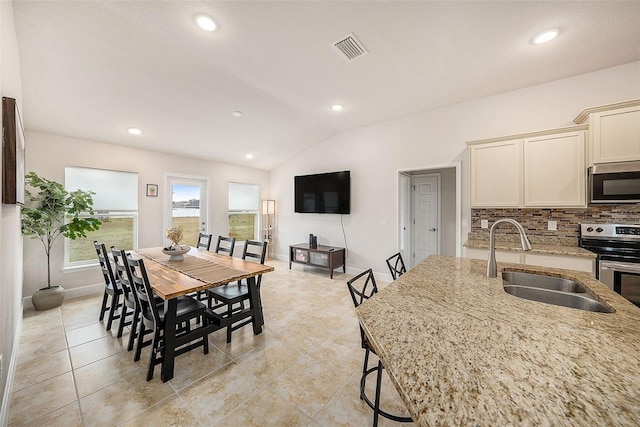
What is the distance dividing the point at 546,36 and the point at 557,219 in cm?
203

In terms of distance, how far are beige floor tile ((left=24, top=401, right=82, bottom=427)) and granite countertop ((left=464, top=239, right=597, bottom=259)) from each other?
3.89 m

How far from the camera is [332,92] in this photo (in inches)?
131

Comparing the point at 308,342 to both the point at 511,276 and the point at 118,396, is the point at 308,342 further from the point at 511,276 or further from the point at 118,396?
the point at 511,276

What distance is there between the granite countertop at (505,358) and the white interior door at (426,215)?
3728mm

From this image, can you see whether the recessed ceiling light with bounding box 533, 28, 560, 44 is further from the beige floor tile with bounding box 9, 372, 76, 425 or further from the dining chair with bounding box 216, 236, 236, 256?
the beige floor tile with bounding box 9, 372, 76, 425

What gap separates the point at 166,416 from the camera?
1590mm

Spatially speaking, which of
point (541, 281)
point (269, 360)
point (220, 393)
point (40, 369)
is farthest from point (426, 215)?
point (40, 369)

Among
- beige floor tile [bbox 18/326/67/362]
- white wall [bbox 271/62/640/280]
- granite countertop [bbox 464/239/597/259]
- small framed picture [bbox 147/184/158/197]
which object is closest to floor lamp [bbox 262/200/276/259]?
white wall [bbox 271/62/640/280]

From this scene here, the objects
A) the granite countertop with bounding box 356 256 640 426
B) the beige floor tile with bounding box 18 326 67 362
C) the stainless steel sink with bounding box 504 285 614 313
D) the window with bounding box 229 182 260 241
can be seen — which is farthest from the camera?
the window with bounding box 229 182 260 241

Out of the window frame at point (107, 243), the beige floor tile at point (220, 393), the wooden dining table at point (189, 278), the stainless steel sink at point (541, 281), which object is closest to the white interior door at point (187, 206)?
the window frame at point (107, 243)

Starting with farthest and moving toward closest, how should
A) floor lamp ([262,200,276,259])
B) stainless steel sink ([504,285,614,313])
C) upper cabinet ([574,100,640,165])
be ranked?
1. floor lamp ([262,200,276,259])
2. upper cabinet ([574,100,640,165])
3. stainless steel sink ([504,285,614,313])

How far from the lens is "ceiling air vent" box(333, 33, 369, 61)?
7.61 ft

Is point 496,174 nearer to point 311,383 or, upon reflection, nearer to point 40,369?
point 311,383

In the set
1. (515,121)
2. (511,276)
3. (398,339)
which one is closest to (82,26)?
(398,339)
